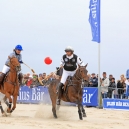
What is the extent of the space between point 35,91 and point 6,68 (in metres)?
9.36

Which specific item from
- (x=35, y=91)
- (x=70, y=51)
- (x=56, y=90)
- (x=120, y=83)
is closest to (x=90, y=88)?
(x=120, y=83)

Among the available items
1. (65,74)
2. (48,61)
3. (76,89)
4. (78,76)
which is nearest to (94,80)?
(48,61)

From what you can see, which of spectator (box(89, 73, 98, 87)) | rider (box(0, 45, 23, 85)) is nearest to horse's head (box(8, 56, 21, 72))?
rider (box(0, 45, 23, 85))

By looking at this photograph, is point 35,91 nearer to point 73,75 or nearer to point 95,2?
point 95,2

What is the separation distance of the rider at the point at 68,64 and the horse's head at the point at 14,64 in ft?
5.35

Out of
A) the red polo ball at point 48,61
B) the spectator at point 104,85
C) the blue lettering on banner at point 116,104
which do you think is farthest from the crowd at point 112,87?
the red polo ball at point 48,61

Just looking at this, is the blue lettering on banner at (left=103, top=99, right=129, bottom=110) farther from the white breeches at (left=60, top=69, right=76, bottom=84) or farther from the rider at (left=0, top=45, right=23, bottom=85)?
the rider at (left=0, top=45, right=23, bottom=85)

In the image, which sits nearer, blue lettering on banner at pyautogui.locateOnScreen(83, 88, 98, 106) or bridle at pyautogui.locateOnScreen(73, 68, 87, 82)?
bridle at pyautogui.locateOnScreen(73, 68, 87, 82)

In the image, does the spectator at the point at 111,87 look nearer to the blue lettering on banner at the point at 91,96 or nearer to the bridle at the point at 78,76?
the blue lettering on banner at the point at 91,96

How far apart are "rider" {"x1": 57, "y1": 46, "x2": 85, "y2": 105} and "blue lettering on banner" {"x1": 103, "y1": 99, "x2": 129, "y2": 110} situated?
20.8 feet

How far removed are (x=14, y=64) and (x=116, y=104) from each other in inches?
311

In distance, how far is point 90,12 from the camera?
2277cm

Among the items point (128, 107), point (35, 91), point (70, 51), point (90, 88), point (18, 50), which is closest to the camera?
point (70, 51)

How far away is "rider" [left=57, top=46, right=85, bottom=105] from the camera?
14488 mm
